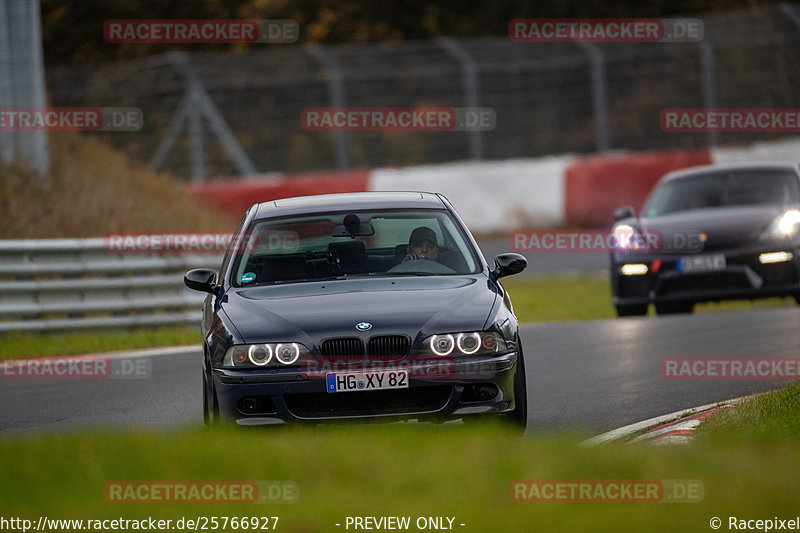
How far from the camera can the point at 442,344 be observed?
7570 mm

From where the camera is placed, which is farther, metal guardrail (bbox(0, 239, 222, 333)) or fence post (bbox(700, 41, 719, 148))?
fence post (bbox(700, 41, 719, 148))

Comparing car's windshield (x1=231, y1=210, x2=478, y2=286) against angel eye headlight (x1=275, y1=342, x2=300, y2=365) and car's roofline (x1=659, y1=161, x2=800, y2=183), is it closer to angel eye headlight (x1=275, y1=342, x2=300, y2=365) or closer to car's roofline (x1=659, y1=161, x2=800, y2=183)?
angel eye headlight (x1=275, y1=342, x2=300, y2=365)

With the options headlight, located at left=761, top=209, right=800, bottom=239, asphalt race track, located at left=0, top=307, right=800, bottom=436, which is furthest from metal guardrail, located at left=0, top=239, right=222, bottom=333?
headlight, located at left=761, top=209, right=800, bottom=239

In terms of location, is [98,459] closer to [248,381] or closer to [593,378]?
[248,381]

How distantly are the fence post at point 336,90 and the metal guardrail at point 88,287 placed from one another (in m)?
8.99

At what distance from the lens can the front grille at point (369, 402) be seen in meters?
7.47

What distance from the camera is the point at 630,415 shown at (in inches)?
356

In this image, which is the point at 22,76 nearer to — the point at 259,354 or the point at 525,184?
the point at 525,184

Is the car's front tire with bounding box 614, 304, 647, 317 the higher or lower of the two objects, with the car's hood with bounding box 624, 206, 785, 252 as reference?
lower

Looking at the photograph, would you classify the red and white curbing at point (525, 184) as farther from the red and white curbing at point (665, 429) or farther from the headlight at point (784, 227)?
the red and white curbing at point (665, 429)

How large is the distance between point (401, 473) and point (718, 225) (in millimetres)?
9184

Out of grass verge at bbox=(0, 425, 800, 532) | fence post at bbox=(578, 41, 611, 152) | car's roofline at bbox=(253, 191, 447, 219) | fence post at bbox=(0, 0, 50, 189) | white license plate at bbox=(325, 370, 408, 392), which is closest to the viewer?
grass verge at bbox=(0, 425, 800, 532)

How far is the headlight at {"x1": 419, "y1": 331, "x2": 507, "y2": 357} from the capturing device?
24.7 ft

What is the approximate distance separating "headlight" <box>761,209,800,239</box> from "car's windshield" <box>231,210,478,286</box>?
232 inches
